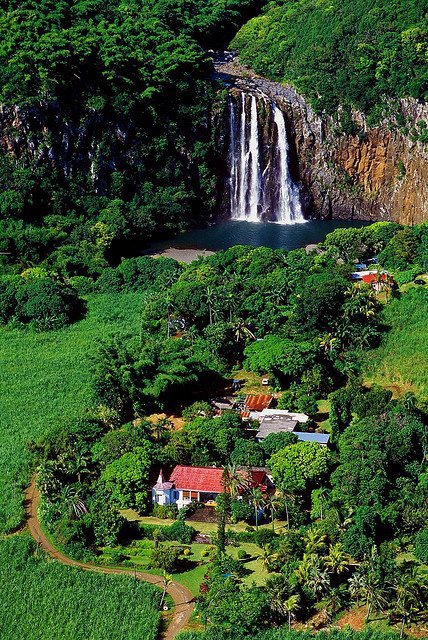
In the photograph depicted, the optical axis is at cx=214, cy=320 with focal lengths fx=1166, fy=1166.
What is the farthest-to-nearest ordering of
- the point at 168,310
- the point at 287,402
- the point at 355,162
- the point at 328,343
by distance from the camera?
1. the point at 355,162
2. the point at 168,310
3. the point at 328,343
4. the point at 287,402

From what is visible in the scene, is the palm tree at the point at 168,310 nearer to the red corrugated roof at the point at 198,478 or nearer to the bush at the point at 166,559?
the red corrugated roof at the point at 198,478

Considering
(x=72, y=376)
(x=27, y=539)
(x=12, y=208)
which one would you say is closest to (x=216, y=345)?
(x=72, y=376)

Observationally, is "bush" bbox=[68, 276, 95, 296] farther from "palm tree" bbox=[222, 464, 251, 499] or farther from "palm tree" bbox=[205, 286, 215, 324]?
"palm tree" bbox=[222, 464, 251, 499]

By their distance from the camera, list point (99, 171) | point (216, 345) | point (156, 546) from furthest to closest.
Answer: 1. point (99, 171)
2. point (216, 345)
3. point (156, 546)

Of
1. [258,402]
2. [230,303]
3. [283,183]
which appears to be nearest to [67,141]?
[283,183]

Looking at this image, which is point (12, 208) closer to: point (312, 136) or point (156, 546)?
point (312, 136)

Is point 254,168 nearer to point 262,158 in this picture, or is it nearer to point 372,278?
point 262,158
